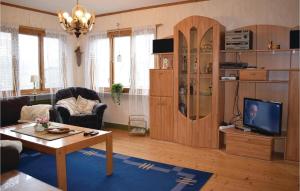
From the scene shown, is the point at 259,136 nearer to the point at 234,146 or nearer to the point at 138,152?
the point at 234,146

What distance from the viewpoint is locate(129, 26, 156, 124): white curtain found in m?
5.09

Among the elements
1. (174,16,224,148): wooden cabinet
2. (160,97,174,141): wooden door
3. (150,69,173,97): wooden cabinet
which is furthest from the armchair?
(174,16,224,148): wooden cabinet

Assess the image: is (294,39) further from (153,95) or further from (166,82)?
(153,95)

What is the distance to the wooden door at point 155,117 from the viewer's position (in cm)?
471

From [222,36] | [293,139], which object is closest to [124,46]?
[222,36]

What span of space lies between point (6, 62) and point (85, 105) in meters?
1.68

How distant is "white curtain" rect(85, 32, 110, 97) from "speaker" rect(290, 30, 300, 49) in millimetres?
3702

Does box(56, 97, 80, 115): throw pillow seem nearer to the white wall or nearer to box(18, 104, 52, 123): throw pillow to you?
box(18, 104, 52, 123): throw pillow

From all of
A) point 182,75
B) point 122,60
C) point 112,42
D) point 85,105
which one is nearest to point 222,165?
point 182,75

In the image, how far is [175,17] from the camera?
4.81 meters

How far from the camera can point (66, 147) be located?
269 centimetres

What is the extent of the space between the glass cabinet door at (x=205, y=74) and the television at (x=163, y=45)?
59 centimetres

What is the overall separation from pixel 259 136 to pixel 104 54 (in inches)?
147

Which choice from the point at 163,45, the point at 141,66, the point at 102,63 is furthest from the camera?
the point at 102,63
